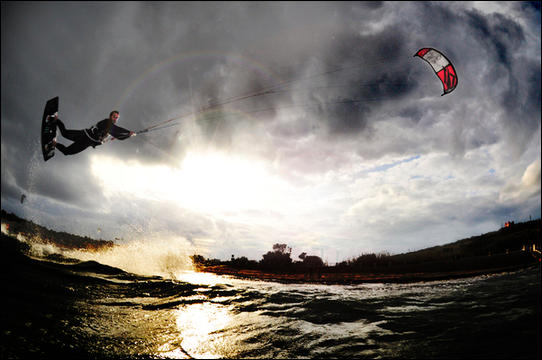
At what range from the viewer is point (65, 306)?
537cm

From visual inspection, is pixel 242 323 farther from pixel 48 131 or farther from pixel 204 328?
pixel 48 131

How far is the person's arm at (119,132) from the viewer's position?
1412 cm

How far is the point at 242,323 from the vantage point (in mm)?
5742

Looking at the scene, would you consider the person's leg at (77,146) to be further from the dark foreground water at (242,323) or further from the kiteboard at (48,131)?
the dark foreground water at (242,323)

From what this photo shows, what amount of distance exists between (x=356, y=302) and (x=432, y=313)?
2.16 m

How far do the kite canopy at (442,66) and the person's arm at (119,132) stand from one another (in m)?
15.4

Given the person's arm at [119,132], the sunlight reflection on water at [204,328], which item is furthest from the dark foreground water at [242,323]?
the person's arm at [119,132]

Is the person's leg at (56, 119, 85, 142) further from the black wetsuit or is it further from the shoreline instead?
the shoreline

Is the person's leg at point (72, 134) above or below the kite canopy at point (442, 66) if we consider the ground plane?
below

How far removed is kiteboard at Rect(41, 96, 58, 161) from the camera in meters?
14.4

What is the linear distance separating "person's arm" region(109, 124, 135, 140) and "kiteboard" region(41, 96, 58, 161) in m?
3.54

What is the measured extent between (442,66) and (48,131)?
842 inches

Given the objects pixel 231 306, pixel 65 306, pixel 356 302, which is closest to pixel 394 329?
pixel 356 302

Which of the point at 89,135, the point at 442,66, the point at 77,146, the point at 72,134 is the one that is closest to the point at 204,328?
the point at 89,135
